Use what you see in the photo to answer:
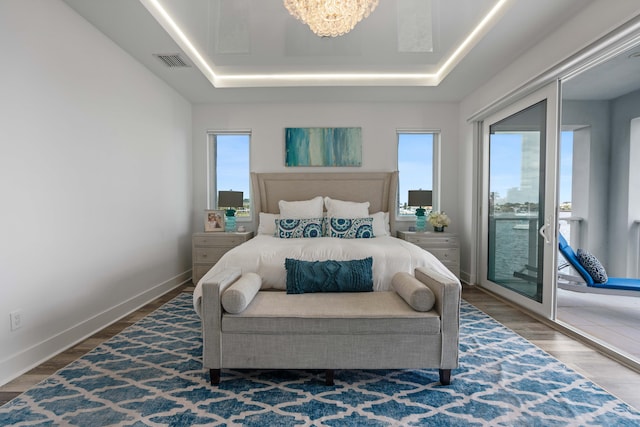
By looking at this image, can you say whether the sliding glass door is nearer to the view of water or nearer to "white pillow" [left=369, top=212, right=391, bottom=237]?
the view of water

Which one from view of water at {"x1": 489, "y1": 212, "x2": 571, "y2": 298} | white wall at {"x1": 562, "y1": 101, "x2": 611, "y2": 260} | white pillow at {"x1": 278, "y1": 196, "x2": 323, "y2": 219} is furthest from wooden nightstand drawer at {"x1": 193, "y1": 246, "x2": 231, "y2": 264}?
white wall at {"x1": 562, "y1": 101, "x2": 611, "y2": 260}

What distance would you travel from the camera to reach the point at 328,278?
2432 mm

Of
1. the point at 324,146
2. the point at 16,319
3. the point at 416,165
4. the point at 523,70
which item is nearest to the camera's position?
the point at 16,319

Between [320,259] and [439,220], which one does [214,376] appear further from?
[439,220]

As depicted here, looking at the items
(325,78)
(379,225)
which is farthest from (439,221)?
(325,78)

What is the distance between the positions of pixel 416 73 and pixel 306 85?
4.75ft

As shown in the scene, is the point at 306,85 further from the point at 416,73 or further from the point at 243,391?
the point at 243,391

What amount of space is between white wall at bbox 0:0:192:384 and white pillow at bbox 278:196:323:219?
5.18ft

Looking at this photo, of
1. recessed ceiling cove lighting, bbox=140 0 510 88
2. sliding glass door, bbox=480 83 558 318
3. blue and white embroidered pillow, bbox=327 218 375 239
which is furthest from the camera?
recessed ceiling cove lighting, bbox=140 0 510 88

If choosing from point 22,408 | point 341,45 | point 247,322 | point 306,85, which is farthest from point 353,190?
point 22,408

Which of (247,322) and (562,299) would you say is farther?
(562,299)

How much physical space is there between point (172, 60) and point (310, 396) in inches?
138

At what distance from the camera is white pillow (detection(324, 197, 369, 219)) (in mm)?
4281

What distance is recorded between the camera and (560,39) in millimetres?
2746
